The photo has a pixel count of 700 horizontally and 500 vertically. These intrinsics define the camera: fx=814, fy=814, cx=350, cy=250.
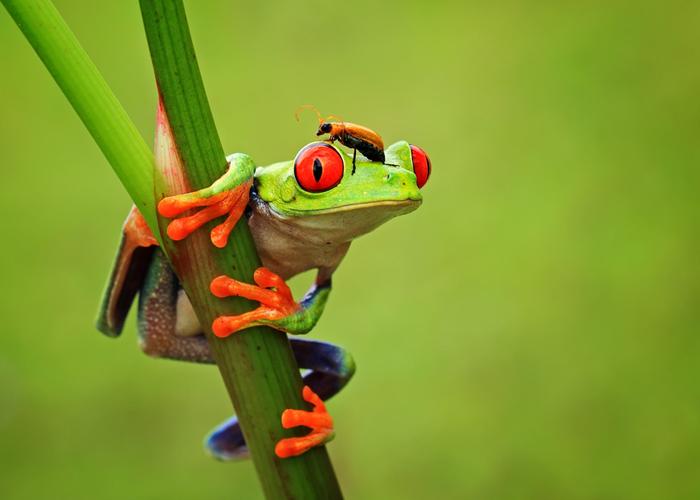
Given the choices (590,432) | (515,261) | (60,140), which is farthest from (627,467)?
(60,140)

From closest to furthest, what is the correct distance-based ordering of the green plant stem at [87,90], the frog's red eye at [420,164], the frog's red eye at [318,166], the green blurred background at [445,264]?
the green plant stem at [87,90]
the frog's red eye at [318,166]
the frog's red eye at [420,164]
the green blurred background at [445,264]

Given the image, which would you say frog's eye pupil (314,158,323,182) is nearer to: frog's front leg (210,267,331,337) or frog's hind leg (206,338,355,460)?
frog's front leg (210,267,331,337)

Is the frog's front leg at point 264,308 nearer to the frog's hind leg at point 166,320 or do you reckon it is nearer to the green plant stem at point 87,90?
the green plant stem at point 87,90

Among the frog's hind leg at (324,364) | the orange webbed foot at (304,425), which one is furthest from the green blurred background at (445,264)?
the orange webbed foot at (304,425)

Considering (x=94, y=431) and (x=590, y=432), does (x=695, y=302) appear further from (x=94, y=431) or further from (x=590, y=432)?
(x=94, y=431)

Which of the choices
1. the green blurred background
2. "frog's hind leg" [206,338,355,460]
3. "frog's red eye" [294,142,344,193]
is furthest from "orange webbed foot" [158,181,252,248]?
the green blurred background

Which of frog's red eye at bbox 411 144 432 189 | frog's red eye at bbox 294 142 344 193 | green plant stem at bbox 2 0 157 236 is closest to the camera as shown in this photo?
green plant stem at bbox 2 0 157 236

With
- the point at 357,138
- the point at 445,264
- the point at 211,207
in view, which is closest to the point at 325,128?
the point at 357,138
